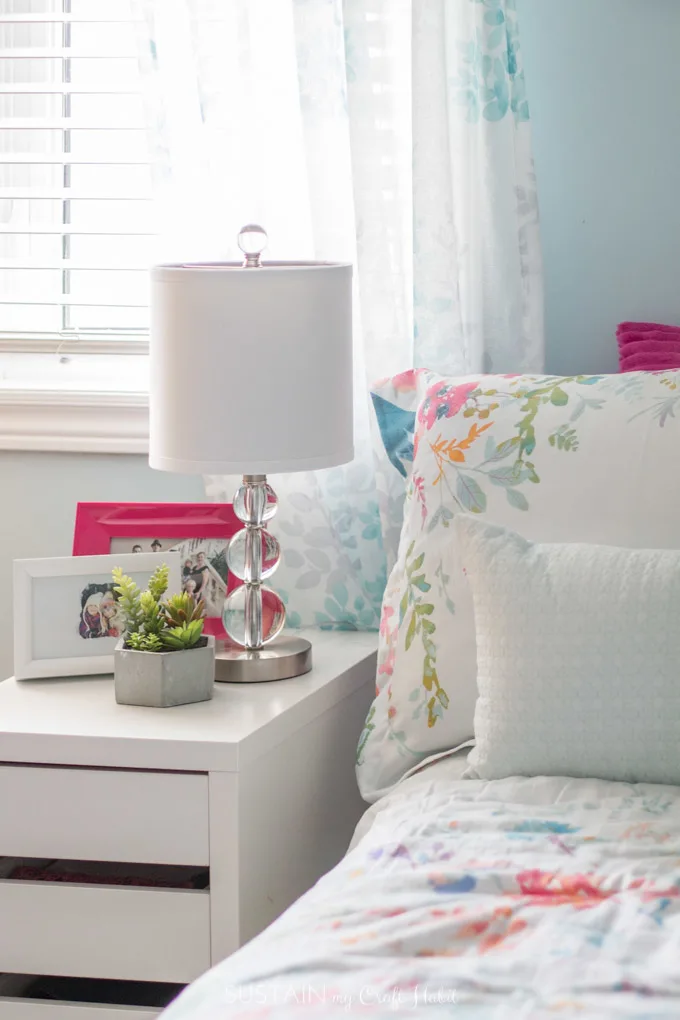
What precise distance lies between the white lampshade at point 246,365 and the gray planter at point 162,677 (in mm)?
224

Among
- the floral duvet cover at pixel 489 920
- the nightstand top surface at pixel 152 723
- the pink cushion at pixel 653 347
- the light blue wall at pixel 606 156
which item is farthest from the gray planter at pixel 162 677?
the light blue wall at pixel 606 156

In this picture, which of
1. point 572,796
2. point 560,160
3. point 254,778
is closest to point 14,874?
point 254,778

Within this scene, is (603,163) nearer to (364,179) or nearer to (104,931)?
(364,179)

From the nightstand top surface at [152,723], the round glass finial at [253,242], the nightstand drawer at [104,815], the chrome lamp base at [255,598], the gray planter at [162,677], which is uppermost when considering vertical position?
the round glass finial at [253,242]

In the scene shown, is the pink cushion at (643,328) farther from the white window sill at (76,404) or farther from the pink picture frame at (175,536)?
the white window sill at (76,404)

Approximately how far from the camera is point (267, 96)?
1760 mm

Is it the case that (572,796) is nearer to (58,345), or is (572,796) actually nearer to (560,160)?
(560,160)

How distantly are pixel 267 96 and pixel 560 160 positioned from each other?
17.8 inches

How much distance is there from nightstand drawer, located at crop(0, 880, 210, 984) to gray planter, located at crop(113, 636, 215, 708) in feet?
0.73

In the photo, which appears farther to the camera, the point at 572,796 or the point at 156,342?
the point at 156,342

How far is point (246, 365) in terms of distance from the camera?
56.1 inches

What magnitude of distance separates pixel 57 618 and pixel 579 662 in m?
0.72

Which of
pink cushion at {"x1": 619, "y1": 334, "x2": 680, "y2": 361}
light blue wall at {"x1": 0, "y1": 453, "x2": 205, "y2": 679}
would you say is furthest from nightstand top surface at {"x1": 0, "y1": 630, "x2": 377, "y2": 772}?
pink cushion at {"x1": 619, "y1": 334, "x2": 680, "y2": 361}

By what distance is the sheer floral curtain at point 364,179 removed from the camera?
1723 mm
